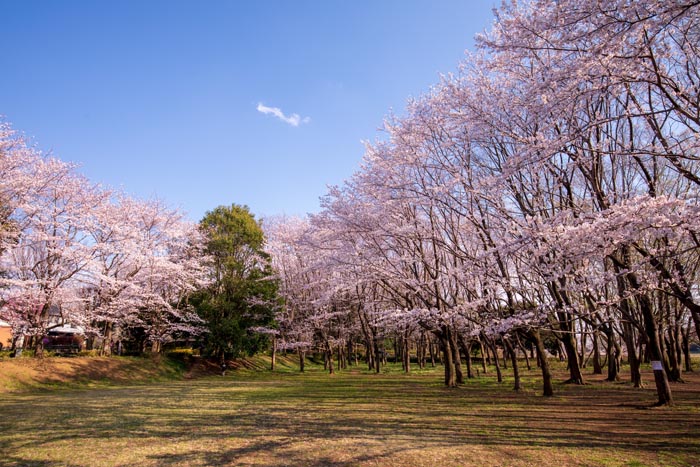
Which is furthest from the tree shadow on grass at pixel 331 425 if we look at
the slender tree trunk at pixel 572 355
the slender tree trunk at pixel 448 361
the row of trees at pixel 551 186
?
the slender tree trunk at pixel 448 361

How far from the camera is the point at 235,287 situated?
2933cm

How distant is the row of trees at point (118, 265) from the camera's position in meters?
17.9

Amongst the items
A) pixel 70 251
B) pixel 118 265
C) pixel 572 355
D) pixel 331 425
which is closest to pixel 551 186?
pixel 572 355

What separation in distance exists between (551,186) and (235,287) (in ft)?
71.6

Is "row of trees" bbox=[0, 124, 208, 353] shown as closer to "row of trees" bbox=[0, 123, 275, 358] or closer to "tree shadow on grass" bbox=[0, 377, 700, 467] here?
"row of trees" bbox=[0, 123, 275, 358]

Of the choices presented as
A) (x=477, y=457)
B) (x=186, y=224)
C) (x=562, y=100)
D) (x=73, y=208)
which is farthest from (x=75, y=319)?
(x=562, y=100)

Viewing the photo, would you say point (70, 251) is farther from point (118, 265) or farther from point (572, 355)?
point (572, 355)

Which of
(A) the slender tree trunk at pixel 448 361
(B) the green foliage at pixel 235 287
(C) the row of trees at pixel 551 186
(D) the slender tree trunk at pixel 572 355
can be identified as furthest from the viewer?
(B) the green foliage at pixel 235 287

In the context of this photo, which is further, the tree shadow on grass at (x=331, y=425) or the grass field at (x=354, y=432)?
the tree shadow on grass at (x=331, y=425)

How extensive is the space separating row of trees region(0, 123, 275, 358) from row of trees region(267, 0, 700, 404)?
10281 millimetres

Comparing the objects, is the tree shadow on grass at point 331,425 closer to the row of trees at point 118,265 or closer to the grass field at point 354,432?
the grass field at point 354,432

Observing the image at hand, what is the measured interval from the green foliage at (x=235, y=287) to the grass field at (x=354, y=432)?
1453cm

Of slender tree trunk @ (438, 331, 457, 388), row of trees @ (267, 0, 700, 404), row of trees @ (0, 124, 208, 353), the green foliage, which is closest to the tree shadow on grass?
row of trees @ (267, 0, 700, 404)

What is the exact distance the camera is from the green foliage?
27641 millimetres
